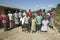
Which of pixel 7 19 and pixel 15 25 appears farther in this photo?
pixel 15 25

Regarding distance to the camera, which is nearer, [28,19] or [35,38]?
[35,38]

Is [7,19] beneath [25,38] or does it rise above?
above

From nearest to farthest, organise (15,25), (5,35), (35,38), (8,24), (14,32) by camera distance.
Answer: (35,38)
(5,35)
(14,32)
(8,24)
(15,25)

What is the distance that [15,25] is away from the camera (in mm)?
15727

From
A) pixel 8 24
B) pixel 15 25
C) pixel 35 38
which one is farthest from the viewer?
pixel 15 25

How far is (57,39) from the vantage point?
1160cm

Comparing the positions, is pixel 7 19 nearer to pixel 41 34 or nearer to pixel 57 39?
pixel 41 34

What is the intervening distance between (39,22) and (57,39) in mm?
2129

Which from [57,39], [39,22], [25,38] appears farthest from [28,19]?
[57,39]

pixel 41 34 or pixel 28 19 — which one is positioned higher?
pixel 28 19

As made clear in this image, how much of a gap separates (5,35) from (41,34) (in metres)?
2.82

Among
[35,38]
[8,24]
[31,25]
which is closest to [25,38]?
[35,38]

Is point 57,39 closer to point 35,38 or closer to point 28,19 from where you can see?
point 35,38

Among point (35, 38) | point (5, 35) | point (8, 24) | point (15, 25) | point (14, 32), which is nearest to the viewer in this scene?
point (35, 38)
